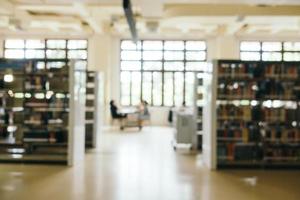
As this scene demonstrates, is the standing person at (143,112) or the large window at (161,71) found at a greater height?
the large window at (161,71)

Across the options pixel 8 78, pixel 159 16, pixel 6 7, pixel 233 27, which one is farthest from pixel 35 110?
pixel 233 27

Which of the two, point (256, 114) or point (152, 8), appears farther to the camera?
point (152, 8)

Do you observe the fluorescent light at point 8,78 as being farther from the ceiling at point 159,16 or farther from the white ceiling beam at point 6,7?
the white ceiling beam at point 6,7

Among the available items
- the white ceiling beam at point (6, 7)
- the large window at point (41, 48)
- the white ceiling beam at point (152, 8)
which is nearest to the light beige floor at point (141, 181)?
the white ceiling beam at point (152, 8)

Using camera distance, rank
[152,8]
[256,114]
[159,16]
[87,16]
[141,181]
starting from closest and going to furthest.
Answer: [141,181] < [256,114] < [152,8] < [159,16] < [87,16]

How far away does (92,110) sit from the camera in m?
11.4

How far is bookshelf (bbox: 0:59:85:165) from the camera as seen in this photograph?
28.3 ft

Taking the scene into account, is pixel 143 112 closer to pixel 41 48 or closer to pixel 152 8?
pixel 41 48

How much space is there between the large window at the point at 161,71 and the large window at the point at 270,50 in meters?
1.98

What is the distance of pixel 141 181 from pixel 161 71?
1297 centimetres

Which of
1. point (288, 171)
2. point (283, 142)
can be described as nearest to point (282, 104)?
point (283, 142)

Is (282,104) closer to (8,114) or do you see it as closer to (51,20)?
(8,114)

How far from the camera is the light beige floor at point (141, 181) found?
6.00 m

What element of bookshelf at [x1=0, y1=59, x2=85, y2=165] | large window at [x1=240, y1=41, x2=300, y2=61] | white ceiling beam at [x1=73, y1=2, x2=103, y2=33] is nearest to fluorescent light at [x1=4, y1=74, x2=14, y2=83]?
bookshelf at [x1=0, y1=59, x2=85, y2=165]
